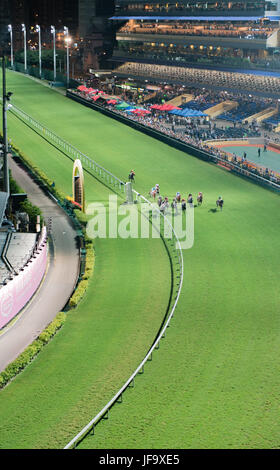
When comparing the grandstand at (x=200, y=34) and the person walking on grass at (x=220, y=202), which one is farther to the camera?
the grandstand at (x=200, y=34)

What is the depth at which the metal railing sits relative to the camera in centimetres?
4900

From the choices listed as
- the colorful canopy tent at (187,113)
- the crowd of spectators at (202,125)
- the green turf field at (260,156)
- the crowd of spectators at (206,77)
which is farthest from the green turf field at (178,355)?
the crowd of spectators at (206,77)

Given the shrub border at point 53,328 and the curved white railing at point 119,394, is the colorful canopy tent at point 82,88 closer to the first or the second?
the shrub border at point 53,328

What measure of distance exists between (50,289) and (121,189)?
18455 millimetres

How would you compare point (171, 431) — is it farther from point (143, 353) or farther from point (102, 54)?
point (102, 54)

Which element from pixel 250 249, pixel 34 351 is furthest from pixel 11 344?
pixel 250 249

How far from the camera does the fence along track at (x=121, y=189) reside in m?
19.2

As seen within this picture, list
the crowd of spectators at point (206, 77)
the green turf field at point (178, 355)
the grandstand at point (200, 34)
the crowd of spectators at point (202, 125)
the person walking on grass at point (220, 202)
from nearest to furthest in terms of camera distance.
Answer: the green turf field at point (178, 355) < the person walking on grass at point (220, 202) < the crowd of spectators at point (202, 125) < the crowd of spectators at point (206, 77) < the grandstand at point (200, 34)

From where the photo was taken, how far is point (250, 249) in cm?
3584

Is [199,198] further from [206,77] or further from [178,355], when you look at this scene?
[206,77]

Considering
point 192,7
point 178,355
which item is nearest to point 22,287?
point 178,355

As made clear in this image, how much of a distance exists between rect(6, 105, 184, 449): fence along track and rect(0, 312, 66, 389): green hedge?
3.64m

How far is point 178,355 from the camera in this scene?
23.8m
